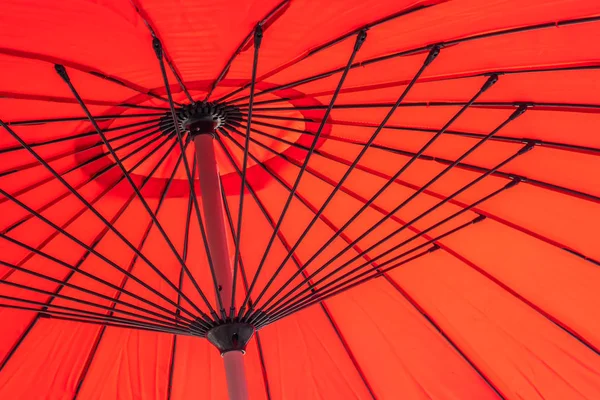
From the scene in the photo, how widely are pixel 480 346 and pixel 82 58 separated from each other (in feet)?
9.88

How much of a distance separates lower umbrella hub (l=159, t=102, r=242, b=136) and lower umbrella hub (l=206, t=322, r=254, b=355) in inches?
46.4

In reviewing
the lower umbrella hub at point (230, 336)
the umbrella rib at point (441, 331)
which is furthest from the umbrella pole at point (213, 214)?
the umbrella rib at point (441, 331)

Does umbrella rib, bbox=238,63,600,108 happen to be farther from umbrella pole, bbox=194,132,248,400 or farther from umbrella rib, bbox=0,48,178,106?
umbrella rib, bbox=0,48,178,106

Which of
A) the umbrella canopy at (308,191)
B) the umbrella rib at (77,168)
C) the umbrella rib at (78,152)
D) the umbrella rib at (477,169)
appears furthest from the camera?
the umbrella rib at (77,168)

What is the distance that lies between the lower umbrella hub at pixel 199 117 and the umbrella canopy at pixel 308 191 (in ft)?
0.04

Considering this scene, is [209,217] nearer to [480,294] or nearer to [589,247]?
[480,294]

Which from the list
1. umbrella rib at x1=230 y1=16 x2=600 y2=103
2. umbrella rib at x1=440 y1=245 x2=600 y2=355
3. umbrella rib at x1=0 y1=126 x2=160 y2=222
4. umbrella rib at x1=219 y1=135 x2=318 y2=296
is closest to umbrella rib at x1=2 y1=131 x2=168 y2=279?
umbrella rib at x1=0 y1=126 x2=160 y2=222

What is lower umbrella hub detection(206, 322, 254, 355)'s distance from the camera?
3.46 meters

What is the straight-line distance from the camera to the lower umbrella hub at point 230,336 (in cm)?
346

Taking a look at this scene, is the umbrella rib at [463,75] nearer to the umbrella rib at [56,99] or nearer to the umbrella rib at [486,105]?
the umbrella rib at [486,105]

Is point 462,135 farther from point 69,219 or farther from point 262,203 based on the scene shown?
point 69,219

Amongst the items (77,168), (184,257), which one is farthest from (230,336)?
(77,168)

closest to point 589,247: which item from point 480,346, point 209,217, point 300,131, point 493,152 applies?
point 493,152

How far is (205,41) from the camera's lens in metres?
2.83
